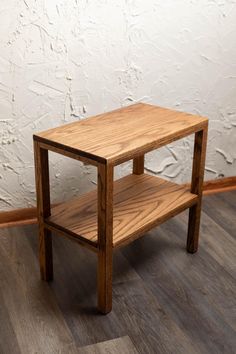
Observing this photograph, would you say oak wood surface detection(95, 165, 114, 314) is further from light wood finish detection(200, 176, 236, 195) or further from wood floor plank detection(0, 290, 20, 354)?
light wood finish detection(200, 176, 236, 195)

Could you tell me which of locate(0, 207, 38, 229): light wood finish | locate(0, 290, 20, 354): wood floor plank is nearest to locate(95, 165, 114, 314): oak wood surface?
locate(0, 290, 20, 354): wood floor plank

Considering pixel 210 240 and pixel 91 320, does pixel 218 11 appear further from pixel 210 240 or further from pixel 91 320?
pixel 91 320

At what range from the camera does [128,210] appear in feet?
5.77

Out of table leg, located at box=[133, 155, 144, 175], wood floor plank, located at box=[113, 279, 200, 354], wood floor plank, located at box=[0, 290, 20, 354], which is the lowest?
wood floor plank, located at box=[0, 290, 20, 354]

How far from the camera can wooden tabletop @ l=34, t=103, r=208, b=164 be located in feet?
4.97

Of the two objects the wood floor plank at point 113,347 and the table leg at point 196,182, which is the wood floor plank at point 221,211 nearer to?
the table leg at point 196,182

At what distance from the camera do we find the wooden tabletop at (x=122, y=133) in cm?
152

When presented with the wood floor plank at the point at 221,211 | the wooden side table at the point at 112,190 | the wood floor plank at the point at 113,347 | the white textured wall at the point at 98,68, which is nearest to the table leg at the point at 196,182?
the wooden side table at the point at 112,190

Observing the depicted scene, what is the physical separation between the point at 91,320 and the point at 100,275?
0.13 m

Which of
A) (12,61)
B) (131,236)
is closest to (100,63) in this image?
(12,61)

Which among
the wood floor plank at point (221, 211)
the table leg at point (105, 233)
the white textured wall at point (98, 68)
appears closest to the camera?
the table leg at point (105, 233)

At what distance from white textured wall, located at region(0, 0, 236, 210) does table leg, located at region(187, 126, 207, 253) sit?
404mm

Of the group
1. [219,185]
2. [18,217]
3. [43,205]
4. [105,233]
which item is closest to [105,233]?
[105,233]

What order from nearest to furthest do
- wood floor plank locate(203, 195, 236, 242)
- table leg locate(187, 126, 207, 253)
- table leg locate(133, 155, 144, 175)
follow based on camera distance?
table leg locate(187, 126, 207, 253) → table leg locate(133, 155, 144, 175) → wood floor plank locate(203, 195, 236, 242)
